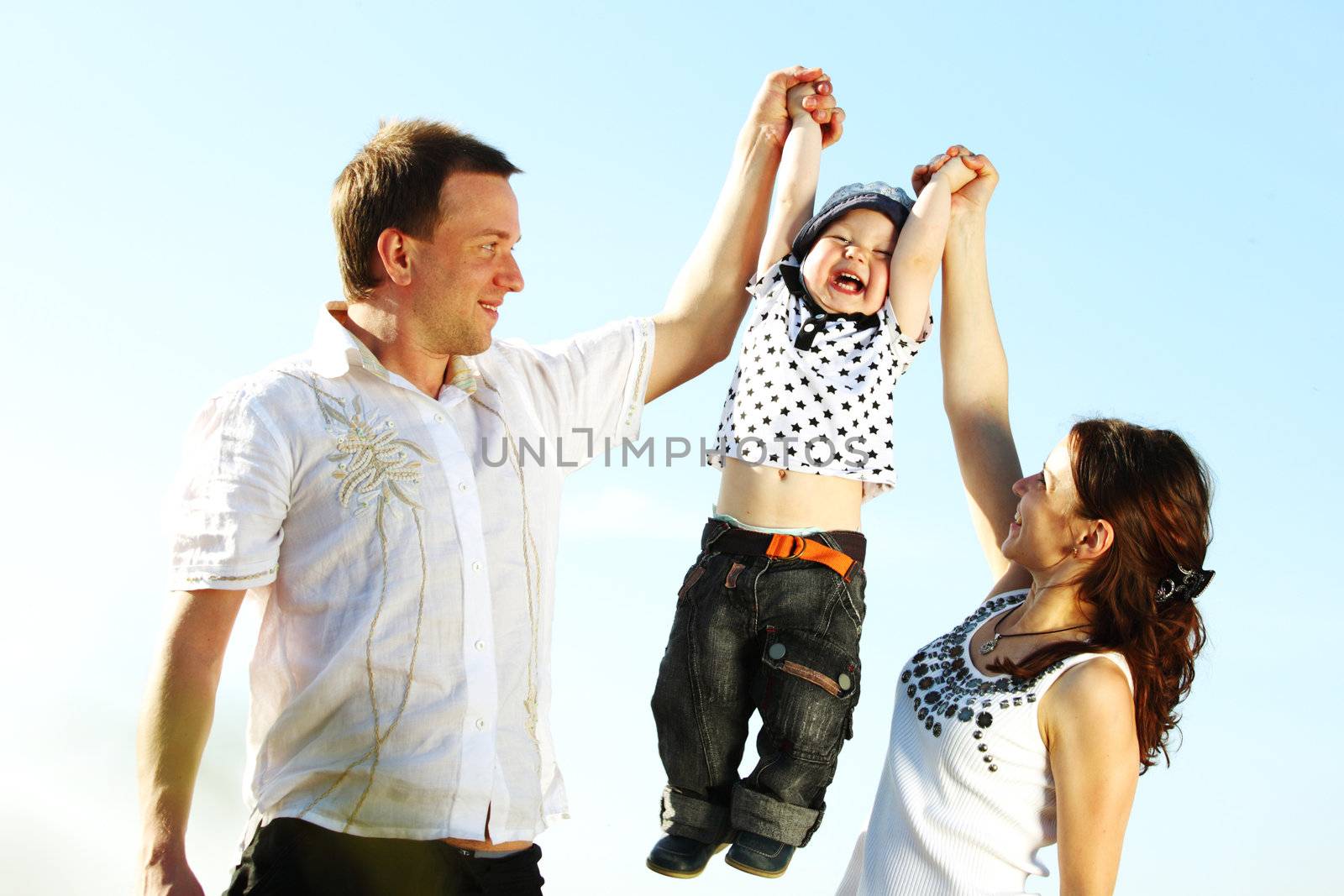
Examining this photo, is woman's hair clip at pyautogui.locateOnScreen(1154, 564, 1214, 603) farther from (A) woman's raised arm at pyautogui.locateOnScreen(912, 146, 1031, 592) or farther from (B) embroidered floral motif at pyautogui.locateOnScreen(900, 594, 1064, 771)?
(A) woman's raised arm at pyautogui.locateOnScreen(912, 146, 1031, 592)

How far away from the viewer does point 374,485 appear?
299 centimetres

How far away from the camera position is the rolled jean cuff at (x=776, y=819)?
347 cm

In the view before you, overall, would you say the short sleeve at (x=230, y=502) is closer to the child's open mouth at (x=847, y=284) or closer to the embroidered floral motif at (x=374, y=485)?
the embroidered floral motif at (x=374, y=485)

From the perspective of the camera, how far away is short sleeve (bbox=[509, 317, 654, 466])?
11.3 ft

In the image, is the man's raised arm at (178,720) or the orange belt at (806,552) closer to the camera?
the man's raised arm at (178,720)

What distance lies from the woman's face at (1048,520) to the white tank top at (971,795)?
0.28m

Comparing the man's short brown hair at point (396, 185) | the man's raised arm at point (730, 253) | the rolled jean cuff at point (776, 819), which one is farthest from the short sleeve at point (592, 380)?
the rolled jean cuff at point (776, 819)

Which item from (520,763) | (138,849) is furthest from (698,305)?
(138,849)

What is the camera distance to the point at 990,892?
3006mm

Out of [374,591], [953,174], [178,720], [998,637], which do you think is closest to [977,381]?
[953,174]

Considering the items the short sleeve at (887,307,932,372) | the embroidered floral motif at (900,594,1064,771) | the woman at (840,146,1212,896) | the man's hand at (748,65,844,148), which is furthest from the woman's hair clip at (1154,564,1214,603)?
the man's hand at (748,65,844,148)

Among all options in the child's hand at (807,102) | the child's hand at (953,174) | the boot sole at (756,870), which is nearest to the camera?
the boot sole at (756,870)

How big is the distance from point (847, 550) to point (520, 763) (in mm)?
1123

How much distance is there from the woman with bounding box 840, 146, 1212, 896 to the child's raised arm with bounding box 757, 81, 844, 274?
1.02 meters
